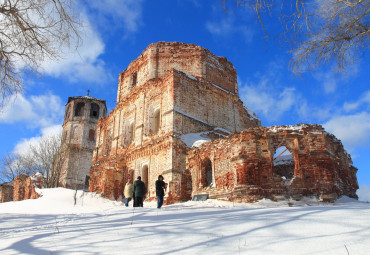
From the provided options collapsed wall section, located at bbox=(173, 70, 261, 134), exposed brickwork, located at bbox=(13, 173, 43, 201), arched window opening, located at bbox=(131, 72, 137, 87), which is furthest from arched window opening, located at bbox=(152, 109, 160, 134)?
exposed brickwork, located at bbox=(13, 173, 43, 201)

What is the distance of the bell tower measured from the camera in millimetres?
27984

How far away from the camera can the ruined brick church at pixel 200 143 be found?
1139cm

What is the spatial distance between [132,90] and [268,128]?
11.3m

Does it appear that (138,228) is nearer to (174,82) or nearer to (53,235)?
(53,235)

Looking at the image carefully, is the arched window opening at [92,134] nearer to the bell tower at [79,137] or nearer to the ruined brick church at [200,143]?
the bell tower at [79,137]

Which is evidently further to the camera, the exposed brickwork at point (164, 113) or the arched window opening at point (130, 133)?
the arched window opening at point (130, 133)

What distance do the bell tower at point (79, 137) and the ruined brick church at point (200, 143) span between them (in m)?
7.05

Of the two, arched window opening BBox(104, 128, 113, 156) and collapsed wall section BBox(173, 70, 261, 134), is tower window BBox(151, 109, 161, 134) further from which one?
arched window opening BBox(104, 128, 113, 156)

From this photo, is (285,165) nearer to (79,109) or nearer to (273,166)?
(273,166)

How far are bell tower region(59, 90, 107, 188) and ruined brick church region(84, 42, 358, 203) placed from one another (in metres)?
A: 7.05

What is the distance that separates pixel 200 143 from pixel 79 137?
740 inches

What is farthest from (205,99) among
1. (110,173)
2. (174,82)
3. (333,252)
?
(333,252)

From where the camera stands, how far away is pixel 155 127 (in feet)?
59.2

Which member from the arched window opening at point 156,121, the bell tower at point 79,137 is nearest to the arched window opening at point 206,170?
the arched window opening at point 156,121
